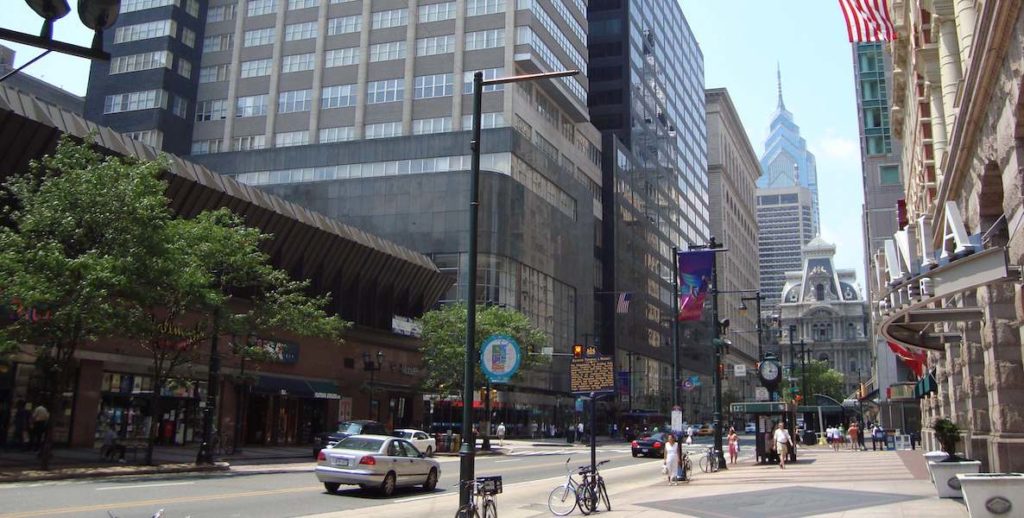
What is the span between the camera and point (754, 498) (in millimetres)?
19688

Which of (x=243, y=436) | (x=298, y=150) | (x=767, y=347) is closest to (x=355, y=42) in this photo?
(x=298, y=150)

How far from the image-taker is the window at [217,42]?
86119mm

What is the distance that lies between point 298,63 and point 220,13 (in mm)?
11905

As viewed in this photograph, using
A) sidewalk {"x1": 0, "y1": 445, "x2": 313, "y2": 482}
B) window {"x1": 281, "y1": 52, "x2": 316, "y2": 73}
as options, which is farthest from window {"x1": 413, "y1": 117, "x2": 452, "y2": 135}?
sidewalk {"x1": 0, "y1": 445, "x2": 313, "y2": 482}

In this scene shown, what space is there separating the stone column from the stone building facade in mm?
24

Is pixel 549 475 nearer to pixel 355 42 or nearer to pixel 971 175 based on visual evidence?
pixel 971 175

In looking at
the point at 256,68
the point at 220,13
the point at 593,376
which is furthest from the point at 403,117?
the point at 593,376

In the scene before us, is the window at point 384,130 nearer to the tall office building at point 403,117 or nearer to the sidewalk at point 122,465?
the tall office building at point 403,117

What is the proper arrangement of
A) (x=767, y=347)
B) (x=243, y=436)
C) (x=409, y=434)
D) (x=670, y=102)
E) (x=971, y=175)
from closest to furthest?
(x=971, y=175), (x=409, y=434), (x=243, y=436), (x=670, y=102), (x=767, y=347)

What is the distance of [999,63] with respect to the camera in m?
15.7

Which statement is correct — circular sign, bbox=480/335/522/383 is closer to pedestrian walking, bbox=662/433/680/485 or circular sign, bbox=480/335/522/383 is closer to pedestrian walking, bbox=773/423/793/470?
pedestrian walking, bbox=662/433/680/485

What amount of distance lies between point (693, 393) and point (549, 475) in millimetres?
106127

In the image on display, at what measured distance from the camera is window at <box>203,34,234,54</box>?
8612 cm

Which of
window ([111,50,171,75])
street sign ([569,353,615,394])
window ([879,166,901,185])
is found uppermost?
window ([111,50,171,75])
